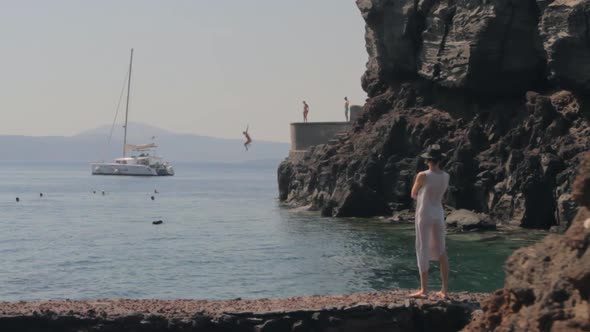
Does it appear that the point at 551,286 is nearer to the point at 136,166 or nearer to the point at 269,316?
the point at 269,316

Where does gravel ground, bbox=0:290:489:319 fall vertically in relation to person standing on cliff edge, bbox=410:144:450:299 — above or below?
below

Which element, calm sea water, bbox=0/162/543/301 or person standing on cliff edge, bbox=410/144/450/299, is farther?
calm sea water, bbox=0/162/543/301

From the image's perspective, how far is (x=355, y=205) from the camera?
57375mm

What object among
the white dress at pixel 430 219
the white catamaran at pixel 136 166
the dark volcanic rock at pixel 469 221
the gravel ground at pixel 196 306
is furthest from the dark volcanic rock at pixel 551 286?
the white catamaran at pixel 136 166

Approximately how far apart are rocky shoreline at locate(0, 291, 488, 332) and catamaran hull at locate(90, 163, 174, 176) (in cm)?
14487

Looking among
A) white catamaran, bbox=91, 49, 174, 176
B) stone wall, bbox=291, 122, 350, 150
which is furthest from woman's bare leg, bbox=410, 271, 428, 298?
white catamaran, bbox=91, 49, 174, 176

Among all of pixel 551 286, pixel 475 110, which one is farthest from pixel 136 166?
pixel 551 286

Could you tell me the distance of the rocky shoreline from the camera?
1299 centimetres

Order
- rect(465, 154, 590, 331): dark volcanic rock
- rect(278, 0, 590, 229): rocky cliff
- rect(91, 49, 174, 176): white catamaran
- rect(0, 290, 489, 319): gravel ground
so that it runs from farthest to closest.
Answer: rect(91, 49, 174, 176): white catamaran, rect(278, 0, 590, 229): rocky cliff, rect(0, 290, 489, 319): gravel ground, rect(465, 154, 590, 331): dark volcanic rock

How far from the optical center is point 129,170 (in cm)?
15725

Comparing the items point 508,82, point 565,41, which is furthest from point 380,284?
point 508,82

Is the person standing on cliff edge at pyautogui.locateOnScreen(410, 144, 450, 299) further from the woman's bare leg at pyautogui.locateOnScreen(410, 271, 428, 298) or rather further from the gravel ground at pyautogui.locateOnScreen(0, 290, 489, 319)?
the gravel ground at pyautogui.locateOnScreen(0, 290, 489, 319)

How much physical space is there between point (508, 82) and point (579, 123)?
6641mm

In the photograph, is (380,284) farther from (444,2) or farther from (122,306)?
(444,2)
